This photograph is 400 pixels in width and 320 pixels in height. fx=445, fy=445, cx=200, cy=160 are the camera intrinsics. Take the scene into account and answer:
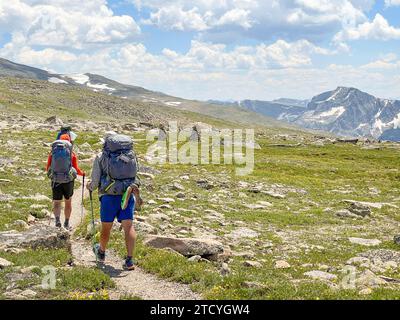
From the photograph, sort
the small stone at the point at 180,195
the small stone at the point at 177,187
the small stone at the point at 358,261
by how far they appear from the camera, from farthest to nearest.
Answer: the small stone at the point at 177,187
the small stone at the point at 180,195
the small stone at the point at 358,261

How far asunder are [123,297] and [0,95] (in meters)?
151

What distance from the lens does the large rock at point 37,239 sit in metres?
13.2

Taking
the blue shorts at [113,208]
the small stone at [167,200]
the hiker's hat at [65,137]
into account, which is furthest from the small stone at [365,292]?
the small stone at [167,200]

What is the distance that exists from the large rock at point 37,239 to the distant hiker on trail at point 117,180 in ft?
7.32

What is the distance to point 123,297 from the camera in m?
9.93

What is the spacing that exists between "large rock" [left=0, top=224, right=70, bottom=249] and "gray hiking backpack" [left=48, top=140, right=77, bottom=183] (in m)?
2.40

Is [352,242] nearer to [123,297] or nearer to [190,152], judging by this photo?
[123,297]

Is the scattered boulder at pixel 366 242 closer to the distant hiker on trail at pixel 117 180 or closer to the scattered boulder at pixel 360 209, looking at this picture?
the scattered boulder at pixel 360 209

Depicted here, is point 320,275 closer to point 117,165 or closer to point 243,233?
point 243,233

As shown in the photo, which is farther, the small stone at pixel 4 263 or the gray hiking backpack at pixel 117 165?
the gray hiking backpack at pixel 117 165

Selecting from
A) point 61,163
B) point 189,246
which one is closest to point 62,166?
point 61,163

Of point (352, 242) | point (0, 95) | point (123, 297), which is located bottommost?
point (352, 242)

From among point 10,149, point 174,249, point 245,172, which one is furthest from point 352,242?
point 10,149

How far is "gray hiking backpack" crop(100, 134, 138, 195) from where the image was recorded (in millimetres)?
11922
